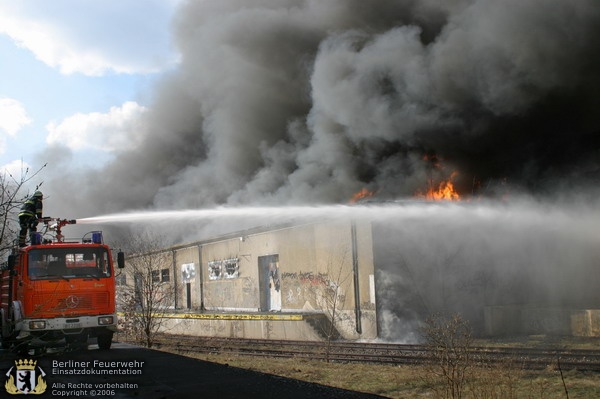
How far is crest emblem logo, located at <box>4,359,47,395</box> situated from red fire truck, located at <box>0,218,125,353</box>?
2767 mm

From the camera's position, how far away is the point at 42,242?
11656mm

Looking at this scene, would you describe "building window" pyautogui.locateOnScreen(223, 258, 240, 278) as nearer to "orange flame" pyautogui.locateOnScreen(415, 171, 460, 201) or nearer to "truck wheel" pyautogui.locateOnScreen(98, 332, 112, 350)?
"orange flame" pyautogui.locateOnScreen(415, 171, 460, 201)

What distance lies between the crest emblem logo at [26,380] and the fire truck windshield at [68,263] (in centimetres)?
326

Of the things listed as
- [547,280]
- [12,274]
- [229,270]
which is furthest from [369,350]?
[229,270]

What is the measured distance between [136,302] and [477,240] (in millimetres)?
10809

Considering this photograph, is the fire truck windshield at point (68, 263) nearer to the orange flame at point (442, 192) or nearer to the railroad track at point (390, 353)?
the railroad track at point (390, 353)

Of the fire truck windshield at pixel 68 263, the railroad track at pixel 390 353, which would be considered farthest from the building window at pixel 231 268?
the fire truck windshield at pixel 68 263

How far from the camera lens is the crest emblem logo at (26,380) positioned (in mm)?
7176

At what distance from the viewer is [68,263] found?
11.5 meters

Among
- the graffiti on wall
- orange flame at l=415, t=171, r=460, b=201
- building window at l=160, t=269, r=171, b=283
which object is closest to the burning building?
orange flame at l=415, t=171, r=460, b=201

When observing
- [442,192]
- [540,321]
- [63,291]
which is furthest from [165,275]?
[540,321]

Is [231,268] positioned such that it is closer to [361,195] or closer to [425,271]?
[361,195]

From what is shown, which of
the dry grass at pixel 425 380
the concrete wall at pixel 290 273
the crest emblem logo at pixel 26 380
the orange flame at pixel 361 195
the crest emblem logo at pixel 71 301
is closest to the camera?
the crest emblem logo at pixel 26 380

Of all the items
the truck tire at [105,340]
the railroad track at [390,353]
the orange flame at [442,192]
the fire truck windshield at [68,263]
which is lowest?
the railroad track at [390,353]
